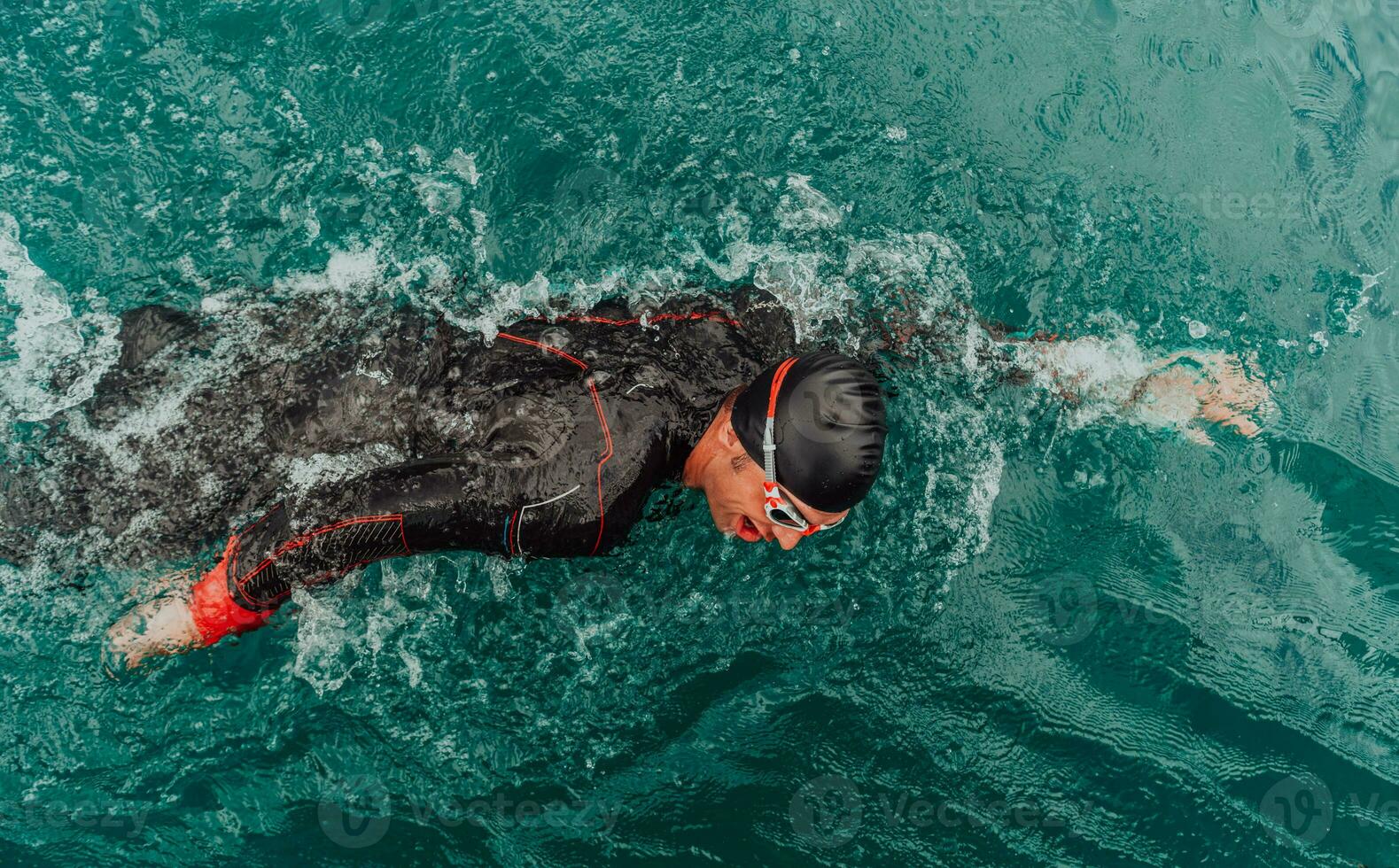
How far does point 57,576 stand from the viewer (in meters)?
3.69

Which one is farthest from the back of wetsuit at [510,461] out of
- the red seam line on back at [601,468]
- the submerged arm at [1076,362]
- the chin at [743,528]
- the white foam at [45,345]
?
the submerged arm at [1076,362]

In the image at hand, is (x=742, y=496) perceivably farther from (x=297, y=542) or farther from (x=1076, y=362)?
(x=1076, y=362)

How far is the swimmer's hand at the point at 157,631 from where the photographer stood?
308 cm

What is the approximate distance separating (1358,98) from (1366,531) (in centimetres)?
356

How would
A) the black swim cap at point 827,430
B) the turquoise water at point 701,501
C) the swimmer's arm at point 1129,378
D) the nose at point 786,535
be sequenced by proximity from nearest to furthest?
the black swim cap at point 827,430 < the nose at point 786,535 < the turquoise water at point 701,501 < the swimmer's arm at point 1129,378

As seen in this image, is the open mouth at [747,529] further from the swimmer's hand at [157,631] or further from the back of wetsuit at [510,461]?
the swimmer's hand at [157,631]

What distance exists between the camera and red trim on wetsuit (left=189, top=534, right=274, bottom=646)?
3.03 metres

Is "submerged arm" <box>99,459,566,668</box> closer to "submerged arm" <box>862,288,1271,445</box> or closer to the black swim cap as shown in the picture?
the black swim cap

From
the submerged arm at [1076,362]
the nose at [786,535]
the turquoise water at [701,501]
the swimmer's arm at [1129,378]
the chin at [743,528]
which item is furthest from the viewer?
the swimmer's arm at [1129,378]

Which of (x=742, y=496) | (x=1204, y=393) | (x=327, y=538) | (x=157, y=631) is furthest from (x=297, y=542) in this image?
(x=1204, y=393)

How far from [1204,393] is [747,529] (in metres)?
3.02

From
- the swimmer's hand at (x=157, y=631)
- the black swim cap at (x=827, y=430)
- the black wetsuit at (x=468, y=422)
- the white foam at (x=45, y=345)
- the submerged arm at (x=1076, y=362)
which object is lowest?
the swimmer's hand at (x=157, y=631)

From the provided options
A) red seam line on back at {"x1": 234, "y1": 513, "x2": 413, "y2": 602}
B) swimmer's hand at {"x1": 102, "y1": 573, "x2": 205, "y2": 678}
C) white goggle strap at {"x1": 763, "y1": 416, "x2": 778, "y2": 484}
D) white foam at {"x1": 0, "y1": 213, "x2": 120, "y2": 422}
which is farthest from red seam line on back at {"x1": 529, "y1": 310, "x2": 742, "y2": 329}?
white foam at {"x1": 0, "y1": 213, "x2": 120, "y2": 422}

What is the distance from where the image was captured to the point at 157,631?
121 inches
